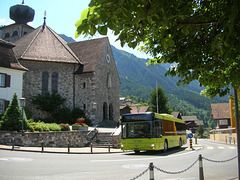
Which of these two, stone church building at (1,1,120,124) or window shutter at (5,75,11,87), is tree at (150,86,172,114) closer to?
stone church building at (1,1,120,124)

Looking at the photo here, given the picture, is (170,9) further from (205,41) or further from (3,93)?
(3,93)

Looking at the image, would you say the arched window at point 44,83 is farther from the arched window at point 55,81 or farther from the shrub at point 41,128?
the shrub at point 41,128

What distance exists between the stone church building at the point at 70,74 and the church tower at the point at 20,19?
12.1 m

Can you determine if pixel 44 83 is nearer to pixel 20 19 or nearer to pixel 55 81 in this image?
pixel 55 81

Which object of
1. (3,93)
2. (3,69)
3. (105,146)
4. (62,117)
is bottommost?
(105,146)

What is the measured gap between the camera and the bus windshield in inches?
696

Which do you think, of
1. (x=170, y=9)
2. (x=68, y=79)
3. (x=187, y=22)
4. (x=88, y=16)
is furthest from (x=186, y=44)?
(x=68, y=79)

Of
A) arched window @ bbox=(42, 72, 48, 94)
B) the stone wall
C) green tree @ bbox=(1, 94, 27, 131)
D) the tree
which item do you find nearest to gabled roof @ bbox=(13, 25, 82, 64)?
arched window @ bbox=(42, 72, 48, 94)

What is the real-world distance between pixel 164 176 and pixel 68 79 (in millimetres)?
30076

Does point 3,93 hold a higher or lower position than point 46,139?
higher

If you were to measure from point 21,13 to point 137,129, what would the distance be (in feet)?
144

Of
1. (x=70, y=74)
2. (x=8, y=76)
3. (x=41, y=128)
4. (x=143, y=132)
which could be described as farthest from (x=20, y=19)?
(x=143, y=132)

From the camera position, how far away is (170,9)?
4496 mm

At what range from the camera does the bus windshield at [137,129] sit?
17.7 metres
